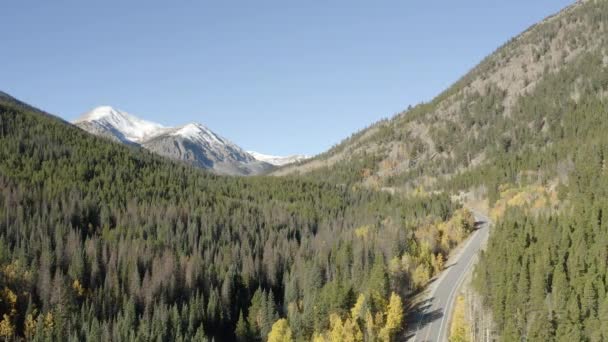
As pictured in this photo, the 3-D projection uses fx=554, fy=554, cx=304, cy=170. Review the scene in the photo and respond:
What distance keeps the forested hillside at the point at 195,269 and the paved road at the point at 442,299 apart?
3.98 metres

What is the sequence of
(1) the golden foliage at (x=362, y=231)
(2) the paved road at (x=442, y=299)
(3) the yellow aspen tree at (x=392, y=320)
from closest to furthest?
(3) the yellow aspen tree at (x=392, y=320)
(2) the paved road at (x=442, y=299)
(1) the golden foliage at (x=362, y=231)

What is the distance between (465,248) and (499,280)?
5360cm

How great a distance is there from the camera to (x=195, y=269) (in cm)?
13725

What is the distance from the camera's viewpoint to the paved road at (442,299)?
103 m

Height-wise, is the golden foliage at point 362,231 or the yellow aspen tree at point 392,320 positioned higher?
the golden foliage at point 362,231

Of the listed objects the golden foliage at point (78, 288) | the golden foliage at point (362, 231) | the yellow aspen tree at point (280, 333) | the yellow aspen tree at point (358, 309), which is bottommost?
the yellow aspen tree at point (280, 333)

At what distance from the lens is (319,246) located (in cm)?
16688

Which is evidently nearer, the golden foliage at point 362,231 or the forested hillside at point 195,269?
the forested hillside at point 195,269

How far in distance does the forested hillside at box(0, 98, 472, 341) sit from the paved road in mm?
3976

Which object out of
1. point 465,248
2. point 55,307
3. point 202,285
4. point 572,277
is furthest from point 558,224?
point 55,307

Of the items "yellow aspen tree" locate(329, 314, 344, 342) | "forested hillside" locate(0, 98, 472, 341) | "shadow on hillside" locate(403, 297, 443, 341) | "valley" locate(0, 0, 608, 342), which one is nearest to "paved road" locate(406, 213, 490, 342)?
"shadow on hillside" locate(403, 297, 443, 341)

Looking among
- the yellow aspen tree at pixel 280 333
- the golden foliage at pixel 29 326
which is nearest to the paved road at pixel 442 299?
the yellow aspen tree at pixel 280 333

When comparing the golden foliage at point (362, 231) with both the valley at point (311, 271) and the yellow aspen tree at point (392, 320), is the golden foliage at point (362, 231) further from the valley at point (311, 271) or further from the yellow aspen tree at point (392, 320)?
the yellow aspen tree at point (392, 320)

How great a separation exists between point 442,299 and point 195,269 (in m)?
59.7
